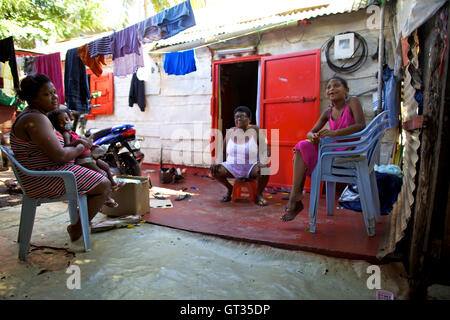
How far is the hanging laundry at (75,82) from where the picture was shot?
18.0 feet

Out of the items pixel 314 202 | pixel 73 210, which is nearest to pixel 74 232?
pixel 73 210

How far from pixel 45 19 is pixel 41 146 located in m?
10.6

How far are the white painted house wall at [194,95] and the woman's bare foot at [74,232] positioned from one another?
159 inches

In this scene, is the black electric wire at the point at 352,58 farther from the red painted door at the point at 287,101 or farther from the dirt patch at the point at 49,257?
the dirt patch at the point at 49,257

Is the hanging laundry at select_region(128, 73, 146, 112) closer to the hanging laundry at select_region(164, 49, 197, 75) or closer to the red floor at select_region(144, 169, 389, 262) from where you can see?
the hanging laundry at select_region(164, 49, 197, 75)

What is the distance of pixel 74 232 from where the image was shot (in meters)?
2.58

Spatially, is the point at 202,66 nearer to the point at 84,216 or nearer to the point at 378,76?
the point at 378,76

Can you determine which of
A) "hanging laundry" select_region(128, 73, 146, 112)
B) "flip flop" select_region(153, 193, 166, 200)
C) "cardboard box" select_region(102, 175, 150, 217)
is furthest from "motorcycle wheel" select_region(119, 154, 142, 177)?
"hanging laundry" select_region(128, 73, 146, 112)

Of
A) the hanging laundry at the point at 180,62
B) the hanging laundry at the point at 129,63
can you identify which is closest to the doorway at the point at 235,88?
the hanging laundry at the point at 180,62

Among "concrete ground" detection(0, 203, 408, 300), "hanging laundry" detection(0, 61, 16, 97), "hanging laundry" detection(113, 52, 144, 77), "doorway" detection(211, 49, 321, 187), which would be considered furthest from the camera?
"hanging laundry" detection(0, 61, 16, 97)

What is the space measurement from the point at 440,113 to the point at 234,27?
4.81 metres

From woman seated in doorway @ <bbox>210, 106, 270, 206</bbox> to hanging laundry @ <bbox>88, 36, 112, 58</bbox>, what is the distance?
2.67m

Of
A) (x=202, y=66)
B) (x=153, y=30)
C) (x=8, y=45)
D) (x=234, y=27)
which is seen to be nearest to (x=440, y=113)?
(x=153, y=30)

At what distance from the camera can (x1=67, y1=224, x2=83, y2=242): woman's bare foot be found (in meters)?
2.58
